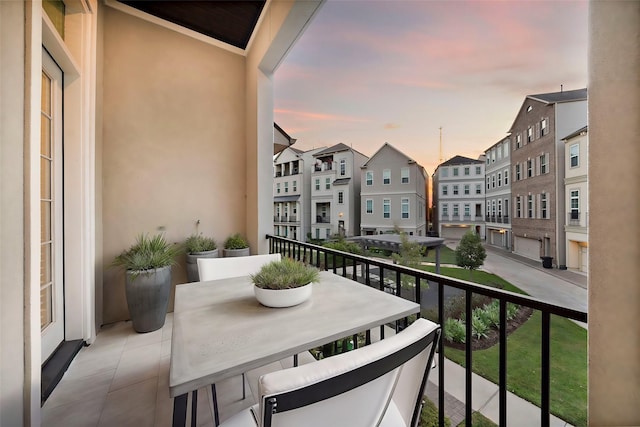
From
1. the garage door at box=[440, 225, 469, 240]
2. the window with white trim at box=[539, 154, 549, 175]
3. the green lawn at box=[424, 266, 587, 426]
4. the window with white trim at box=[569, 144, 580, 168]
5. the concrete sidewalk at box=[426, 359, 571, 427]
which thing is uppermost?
the window with white trim at box=[539, 154, 549, 175]

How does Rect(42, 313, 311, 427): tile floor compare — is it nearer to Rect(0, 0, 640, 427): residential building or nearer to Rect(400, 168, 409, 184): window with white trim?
Rect(0, 0, 640, 427): residential building

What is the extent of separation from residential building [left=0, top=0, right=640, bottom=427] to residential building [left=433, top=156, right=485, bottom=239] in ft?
7.92

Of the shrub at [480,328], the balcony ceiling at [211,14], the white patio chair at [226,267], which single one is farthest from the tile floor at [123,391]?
the balcony ceiling at [211,14]

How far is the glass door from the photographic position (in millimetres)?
2070

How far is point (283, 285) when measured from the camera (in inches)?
48.3

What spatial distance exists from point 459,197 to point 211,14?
13.1 ft

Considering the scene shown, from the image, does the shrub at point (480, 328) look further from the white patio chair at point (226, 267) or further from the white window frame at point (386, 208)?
the white patio chair at point (226, 267)

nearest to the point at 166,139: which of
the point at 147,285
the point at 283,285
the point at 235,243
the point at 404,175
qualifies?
the point at 235,243

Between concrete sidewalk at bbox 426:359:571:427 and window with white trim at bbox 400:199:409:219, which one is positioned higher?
window with white trim at bbox 400:199:409:219

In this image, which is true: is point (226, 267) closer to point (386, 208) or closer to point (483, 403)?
point (386, 208)

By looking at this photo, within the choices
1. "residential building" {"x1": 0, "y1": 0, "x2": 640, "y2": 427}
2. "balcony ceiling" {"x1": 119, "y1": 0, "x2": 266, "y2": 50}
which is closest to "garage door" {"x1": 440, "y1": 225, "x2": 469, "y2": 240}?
Result: "residential building" {"x1": 0, "y1": 0, "x2": 640, "y2": 427}

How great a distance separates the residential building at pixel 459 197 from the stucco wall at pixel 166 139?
2.89m

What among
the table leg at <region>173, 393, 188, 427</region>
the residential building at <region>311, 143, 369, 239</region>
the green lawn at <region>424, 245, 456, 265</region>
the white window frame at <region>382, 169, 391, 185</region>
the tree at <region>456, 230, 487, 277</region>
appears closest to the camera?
the table leg at <region>173, 393, 188, 427</region>

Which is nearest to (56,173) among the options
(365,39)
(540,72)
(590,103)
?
(590,103)
